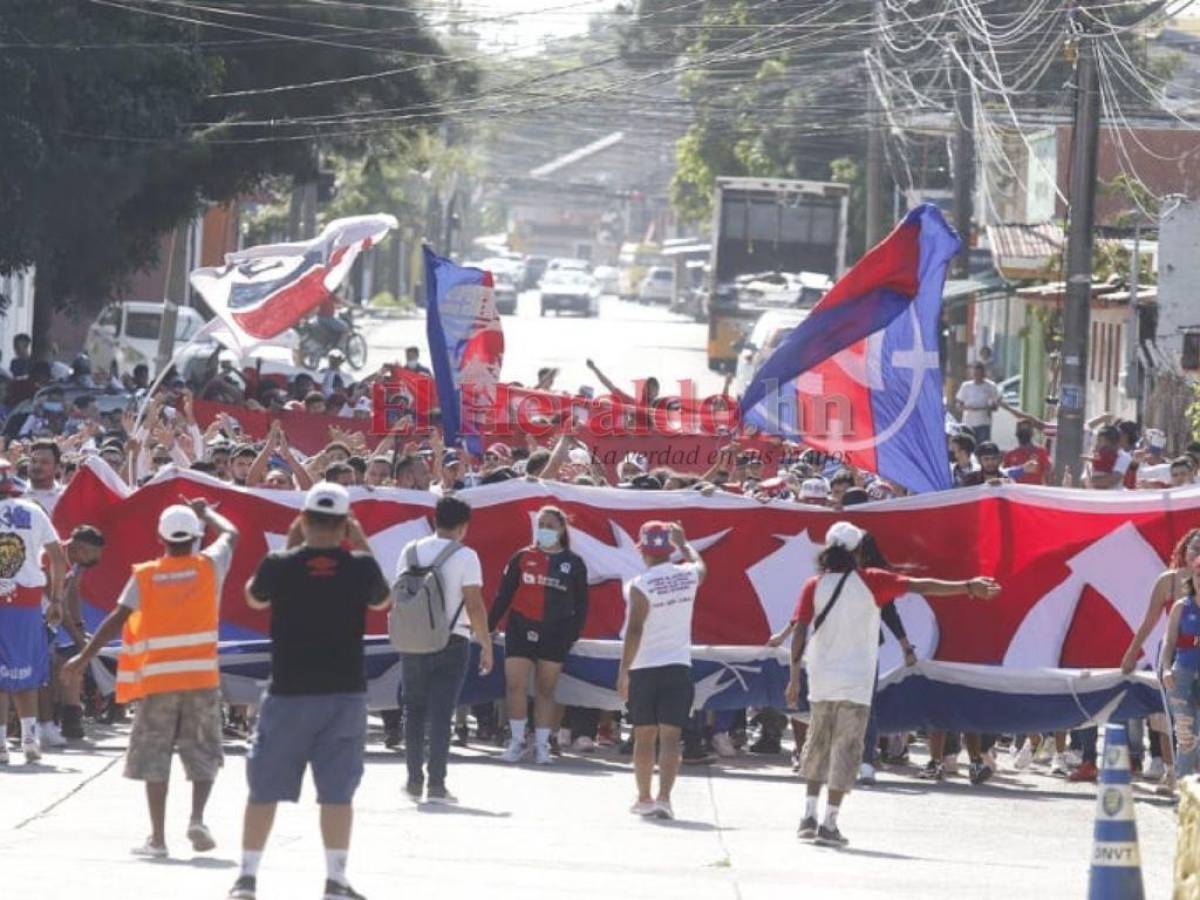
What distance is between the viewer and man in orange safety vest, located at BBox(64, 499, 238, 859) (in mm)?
11141

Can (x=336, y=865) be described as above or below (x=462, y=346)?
below

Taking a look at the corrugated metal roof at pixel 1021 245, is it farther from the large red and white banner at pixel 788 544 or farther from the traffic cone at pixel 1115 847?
the traffic cone at pixel 1115 847

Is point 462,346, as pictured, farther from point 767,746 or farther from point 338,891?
point 338,891

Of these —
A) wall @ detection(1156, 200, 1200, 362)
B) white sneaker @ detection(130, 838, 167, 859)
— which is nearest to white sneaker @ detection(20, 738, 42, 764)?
white sneaker @ detection(130, 838, 167, 859)

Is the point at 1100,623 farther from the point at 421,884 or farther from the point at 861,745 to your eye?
the point at 421,884

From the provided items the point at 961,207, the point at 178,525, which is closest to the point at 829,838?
the point at 178,525

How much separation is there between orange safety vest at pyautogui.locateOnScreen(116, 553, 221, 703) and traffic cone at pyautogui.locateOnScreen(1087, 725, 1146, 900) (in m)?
3.98

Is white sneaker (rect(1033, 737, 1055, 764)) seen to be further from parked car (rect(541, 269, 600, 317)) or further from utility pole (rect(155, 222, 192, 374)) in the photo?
parked car (rect(541, 269, 600, 317))

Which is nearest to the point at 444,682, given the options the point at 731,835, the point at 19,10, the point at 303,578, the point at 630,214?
the point at 731,835

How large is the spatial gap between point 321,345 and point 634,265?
83.5 metres

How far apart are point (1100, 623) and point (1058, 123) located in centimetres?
3493

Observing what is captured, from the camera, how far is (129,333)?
47375 mm

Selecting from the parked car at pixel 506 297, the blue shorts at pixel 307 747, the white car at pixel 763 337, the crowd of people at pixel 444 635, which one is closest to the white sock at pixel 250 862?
the crowd of people at pixel 444 635

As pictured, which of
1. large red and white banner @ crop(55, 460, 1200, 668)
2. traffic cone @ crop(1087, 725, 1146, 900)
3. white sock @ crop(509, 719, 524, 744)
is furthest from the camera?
→ large red and white banner @ crop(55, 460, 1200, 668)
